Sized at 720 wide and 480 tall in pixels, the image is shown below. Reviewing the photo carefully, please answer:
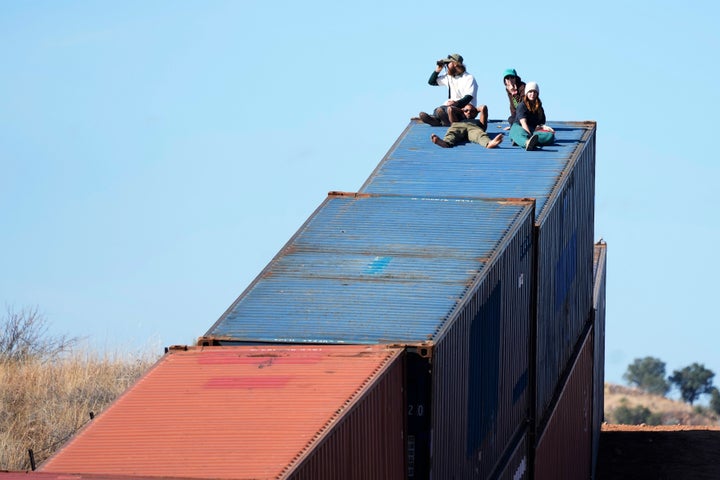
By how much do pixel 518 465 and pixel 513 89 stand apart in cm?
625

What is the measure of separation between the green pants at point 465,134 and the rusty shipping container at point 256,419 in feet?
25.0

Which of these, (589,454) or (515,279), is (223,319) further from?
(589,454)

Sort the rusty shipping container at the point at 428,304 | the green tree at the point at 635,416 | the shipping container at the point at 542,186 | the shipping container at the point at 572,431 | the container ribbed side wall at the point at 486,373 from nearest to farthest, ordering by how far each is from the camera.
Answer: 1. the rusty shipping container at the point at 428,304
2. the container ribbed side wall at the point at 486,373
3. the shipping container at the point at 542,186
4. the shipping container at the point at 572,431
5. the green tree at the point at 635,416

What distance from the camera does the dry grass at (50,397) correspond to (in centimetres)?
1898

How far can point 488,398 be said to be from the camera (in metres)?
14.8

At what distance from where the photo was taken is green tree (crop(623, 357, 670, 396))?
284ft

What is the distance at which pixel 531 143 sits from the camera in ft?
62.8

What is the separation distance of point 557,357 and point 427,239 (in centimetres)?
499

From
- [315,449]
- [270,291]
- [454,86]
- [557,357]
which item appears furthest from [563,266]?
[315,449]

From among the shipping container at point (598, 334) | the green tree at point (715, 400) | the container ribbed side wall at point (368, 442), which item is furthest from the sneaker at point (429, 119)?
the green tree at point (715, 400)

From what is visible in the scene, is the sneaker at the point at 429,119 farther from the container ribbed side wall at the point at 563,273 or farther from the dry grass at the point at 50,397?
the dry grass at the point at 50,397

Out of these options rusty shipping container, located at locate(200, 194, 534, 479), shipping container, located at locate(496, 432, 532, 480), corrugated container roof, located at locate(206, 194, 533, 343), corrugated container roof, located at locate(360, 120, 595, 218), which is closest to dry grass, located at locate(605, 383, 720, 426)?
corrugated container roof, located at locate(360, 120, 595, 218)

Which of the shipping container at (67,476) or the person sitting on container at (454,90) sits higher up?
the person sitting on container at (454,90)

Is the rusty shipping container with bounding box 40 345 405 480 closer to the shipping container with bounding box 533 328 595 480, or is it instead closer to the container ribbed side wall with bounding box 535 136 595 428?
the container ribbed side wall with bounding box 535 136 595 428
